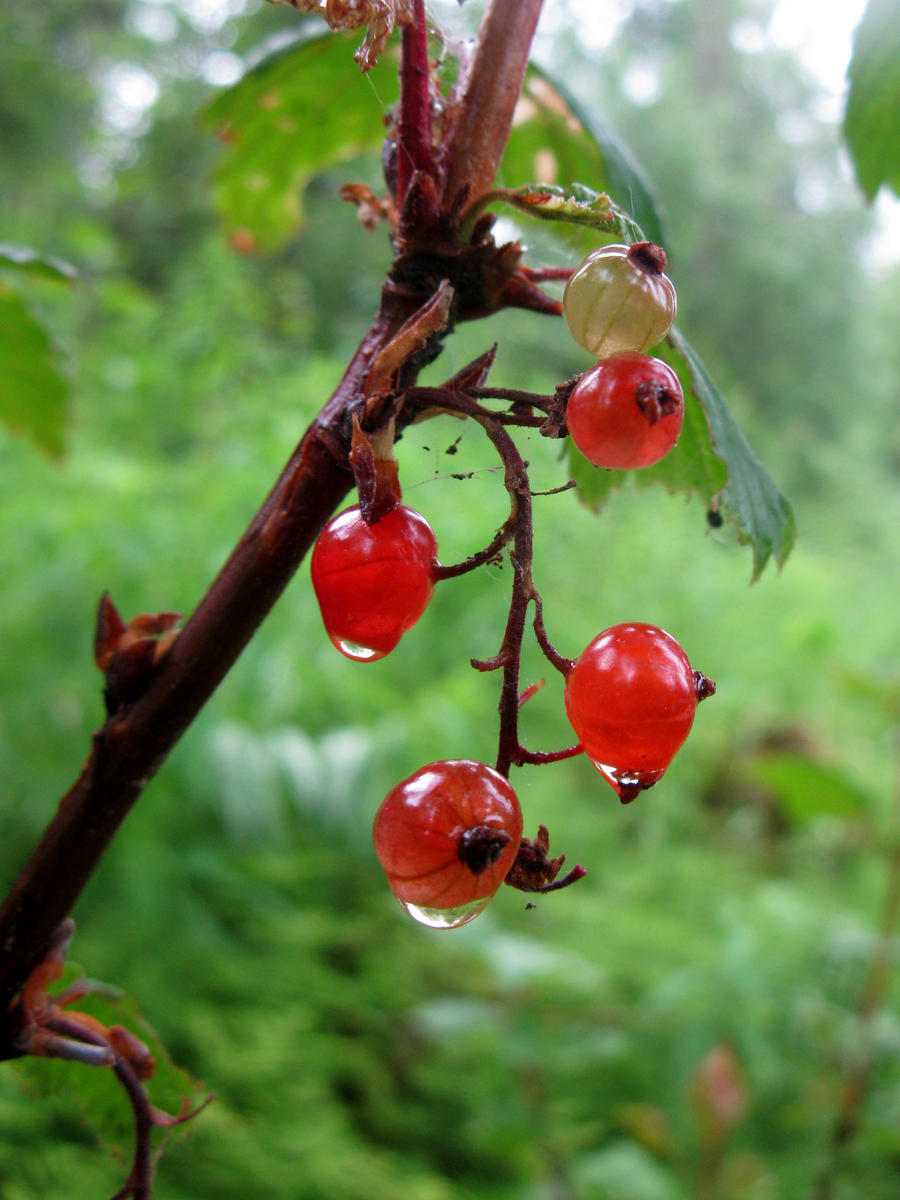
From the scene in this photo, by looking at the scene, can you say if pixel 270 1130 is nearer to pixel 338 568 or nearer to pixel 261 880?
pixel 261 880

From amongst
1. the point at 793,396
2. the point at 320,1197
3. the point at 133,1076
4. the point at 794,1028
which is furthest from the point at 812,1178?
the point at 793,396

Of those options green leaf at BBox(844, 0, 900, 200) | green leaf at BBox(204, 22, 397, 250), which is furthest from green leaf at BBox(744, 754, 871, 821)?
green leaf at BBox(204, 22, 397, 250)

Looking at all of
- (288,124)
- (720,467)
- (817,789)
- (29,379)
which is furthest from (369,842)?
(720,467)

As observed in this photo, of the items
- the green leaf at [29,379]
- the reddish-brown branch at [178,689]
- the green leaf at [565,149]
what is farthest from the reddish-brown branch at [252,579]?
the green leaf at [29,379]

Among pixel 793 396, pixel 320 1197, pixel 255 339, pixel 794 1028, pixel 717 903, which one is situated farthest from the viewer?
pixel 793 396

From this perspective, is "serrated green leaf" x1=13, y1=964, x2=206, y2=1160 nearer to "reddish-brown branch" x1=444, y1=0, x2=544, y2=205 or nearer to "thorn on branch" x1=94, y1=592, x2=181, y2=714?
"thorn on branch" x1=94, y1=592, x2=181, y2=714
